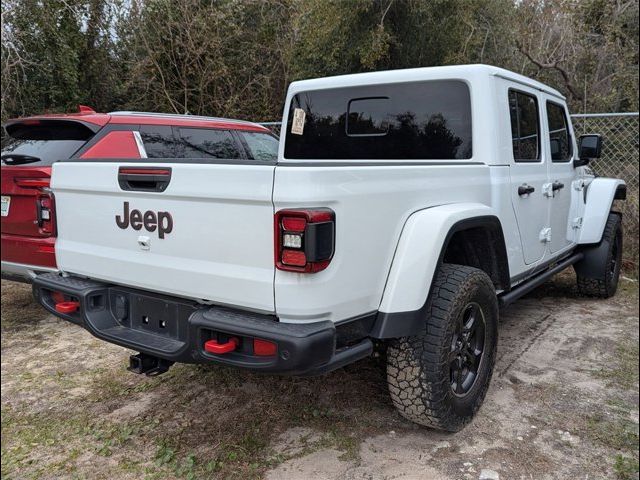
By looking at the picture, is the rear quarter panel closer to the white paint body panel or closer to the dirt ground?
the white paint body panel

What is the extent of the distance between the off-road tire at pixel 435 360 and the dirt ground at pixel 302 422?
0.22 meters

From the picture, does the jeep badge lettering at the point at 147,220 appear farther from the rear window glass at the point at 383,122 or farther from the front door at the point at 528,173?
the front door at the point at 528,173

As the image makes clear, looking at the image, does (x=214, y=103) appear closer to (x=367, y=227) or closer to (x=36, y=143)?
(x=36, y=143)

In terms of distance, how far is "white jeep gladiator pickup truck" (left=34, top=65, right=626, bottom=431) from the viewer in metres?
2.05

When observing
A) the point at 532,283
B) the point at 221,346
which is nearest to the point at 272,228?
the point at 221,346

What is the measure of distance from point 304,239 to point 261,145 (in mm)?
4025

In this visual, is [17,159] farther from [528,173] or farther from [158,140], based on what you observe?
[528,173]

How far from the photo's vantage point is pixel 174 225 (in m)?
2.34

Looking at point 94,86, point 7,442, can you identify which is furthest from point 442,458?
point 94,86

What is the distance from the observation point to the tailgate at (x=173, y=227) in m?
2.10

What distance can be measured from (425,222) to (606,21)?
10.7m

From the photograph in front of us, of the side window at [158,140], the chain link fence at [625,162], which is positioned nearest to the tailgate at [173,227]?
the side window at [158,140]

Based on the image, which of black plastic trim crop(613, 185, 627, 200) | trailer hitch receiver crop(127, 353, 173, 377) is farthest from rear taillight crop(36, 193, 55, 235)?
black plastic trim crop(613, 185, 627, 200)

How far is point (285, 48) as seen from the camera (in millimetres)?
9773
